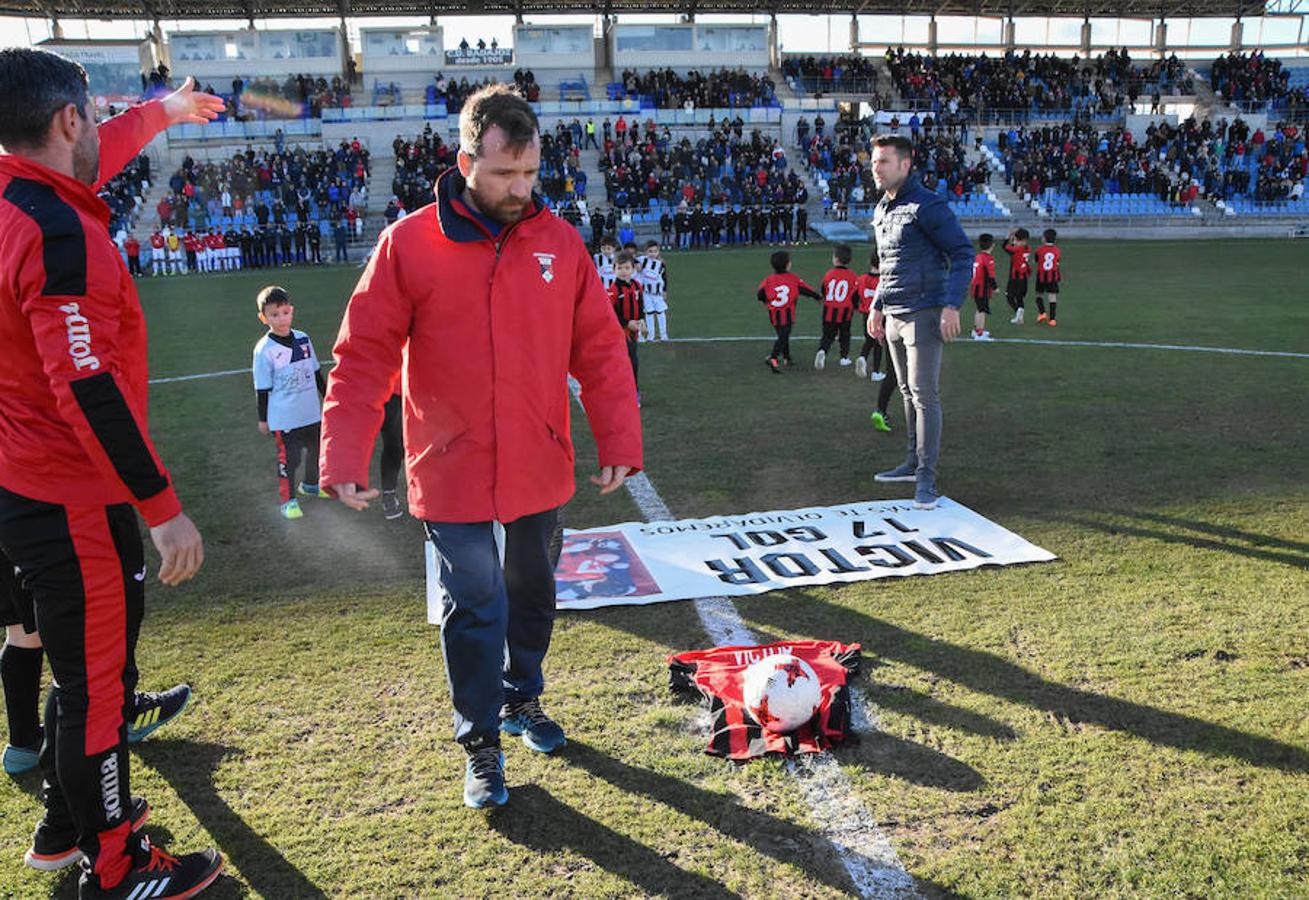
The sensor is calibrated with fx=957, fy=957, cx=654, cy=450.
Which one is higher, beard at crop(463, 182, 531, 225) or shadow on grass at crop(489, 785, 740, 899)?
beard at crop(463, 182, 531, 225)

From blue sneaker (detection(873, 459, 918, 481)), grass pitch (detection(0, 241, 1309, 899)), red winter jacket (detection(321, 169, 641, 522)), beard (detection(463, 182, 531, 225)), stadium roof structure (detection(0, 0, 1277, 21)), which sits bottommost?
grass pitch (detection(0, 241, 1309, 899))

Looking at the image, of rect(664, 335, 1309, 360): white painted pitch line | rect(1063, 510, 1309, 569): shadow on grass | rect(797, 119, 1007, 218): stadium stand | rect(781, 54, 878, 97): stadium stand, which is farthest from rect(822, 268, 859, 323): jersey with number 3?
rect(781, 54, 878, 97): stadium stand

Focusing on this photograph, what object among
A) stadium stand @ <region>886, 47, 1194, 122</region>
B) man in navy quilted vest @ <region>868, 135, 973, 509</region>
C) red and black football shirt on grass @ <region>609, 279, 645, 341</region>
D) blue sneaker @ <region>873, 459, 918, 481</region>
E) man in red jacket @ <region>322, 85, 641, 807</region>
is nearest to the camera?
man in red jacket @ <region>322, 85, 641, 807</region>

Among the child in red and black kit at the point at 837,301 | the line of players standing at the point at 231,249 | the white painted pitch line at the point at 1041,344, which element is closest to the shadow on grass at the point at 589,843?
the child in red and black kit at the point at 837,301

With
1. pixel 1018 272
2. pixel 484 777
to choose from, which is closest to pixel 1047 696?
pixel 484 777

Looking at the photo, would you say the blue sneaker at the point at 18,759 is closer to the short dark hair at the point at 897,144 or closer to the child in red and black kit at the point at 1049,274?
the short dark hair at the point at 897,144

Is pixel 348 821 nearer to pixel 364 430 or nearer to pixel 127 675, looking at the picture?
pixel 127 675

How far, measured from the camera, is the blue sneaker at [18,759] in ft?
10.8

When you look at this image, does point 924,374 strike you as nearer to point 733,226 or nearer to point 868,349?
point 868,349

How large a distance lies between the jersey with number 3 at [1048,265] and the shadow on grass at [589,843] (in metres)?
12.8

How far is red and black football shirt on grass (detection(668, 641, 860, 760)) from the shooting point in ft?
10.9

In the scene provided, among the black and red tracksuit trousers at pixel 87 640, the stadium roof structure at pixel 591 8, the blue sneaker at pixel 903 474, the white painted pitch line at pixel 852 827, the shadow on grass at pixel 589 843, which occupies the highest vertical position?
the stadium roof structure at pixel 591 8

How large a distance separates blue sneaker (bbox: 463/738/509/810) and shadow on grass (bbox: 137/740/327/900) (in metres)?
0.53

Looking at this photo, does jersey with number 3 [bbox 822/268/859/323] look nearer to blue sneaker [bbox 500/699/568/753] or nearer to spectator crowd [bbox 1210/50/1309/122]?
blue sneaker [bbox 500/699/568/753]
